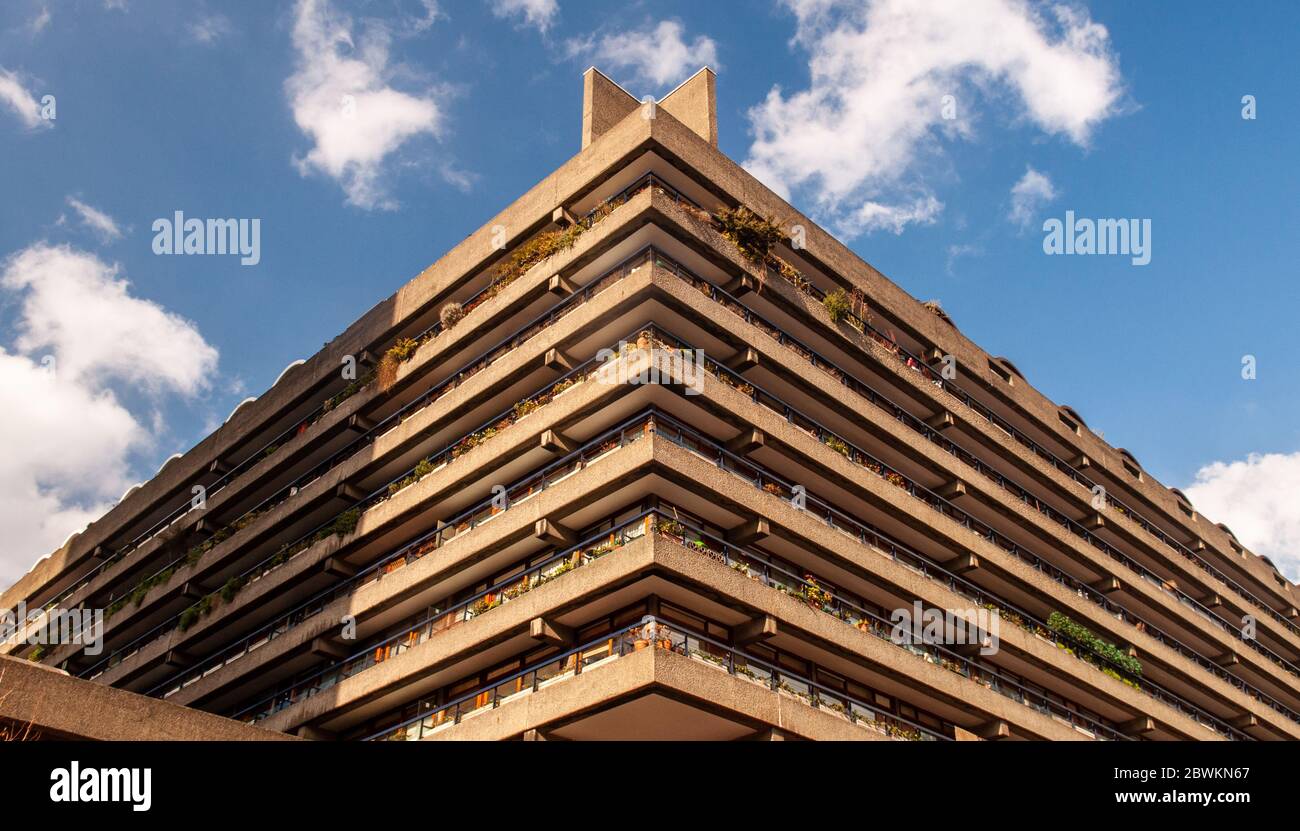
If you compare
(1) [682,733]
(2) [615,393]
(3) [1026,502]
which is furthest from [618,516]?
(3) [1026,502]

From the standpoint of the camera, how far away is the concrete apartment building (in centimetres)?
2569

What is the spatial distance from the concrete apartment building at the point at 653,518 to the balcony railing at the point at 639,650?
106 millimetres

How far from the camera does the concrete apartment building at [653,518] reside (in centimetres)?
2569

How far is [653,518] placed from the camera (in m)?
24.9

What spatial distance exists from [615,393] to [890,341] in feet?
41.9

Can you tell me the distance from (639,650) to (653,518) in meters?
3.18

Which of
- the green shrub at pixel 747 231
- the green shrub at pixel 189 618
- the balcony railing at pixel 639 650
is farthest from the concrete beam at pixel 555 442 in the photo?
the green shrub at pixel 189 618

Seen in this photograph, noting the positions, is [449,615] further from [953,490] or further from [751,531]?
[953,490]

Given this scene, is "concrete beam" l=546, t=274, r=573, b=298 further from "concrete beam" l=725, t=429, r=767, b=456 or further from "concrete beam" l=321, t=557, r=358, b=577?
"concrete beam" l=321, t=557, r=358, b=577

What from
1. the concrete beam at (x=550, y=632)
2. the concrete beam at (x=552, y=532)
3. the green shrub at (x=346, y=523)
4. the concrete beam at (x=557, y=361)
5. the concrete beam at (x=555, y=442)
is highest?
the concrete beam at (x=557, y=361)

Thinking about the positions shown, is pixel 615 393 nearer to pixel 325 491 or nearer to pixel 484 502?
pixel 484 502

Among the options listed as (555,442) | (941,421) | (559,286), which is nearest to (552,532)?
(555,442)

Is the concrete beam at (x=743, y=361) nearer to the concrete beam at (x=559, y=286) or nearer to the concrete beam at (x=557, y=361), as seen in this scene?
the concrete beam at (x=557, y=361)

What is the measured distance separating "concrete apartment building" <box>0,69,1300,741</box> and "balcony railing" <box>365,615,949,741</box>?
0.11 metres
